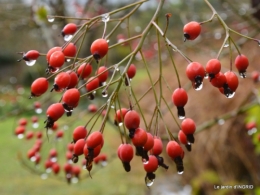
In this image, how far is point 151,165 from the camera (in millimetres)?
803

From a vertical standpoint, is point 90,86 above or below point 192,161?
above

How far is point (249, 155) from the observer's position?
464 centimetres

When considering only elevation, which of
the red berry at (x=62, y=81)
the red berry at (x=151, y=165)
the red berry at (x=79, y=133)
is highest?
the red berry at (x=62, y=81)

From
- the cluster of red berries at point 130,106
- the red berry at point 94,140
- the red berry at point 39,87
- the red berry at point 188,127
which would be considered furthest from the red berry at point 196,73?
the red berry at point 39,87

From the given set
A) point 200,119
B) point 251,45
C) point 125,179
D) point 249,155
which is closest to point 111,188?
point 125,179

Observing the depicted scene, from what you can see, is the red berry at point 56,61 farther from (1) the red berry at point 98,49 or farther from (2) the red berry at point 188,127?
(2) the red berry at point 188,127

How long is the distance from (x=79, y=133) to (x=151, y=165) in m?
0.21

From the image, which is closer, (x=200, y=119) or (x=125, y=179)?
(x=200, y=119)

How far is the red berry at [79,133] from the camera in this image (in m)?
0.88

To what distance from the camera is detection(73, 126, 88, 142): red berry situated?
884 millimetres

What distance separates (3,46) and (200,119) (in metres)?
11.1

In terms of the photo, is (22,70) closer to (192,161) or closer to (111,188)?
(111,188)

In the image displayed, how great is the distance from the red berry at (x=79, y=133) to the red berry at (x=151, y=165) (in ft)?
0.61

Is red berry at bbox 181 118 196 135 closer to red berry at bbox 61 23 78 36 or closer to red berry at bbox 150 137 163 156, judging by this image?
red berry at bbox 150 137 163 156
